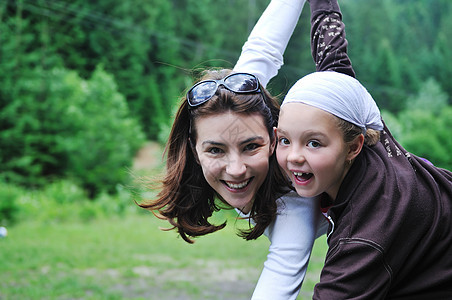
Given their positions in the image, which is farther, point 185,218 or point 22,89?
point 22,89

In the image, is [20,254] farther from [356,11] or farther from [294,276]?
[356,11]

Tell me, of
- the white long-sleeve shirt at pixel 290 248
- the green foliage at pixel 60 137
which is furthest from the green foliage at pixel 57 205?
the white long-sleeve shirt at pixel 290 248

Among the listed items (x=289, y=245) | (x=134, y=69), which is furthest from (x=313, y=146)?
(x=134, y=69)

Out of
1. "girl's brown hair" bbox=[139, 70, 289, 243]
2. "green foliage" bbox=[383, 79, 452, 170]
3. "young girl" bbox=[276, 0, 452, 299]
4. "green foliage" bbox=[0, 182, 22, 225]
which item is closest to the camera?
"young girl" bbox=[276, 0, 452, 299]

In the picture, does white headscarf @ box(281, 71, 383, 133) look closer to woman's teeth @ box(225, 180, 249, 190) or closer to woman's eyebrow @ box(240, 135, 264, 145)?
woman's eyebrow @ box(240, 135, 264, 145)

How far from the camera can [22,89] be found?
54.8 feet

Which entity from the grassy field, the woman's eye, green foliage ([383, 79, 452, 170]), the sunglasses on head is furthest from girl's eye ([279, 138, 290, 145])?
green foliage ([383, 79, 452, 170])

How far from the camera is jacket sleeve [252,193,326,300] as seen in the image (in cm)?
192

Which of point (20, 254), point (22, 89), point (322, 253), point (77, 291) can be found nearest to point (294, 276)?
point (77, 291)

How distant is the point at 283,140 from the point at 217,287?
5771mm

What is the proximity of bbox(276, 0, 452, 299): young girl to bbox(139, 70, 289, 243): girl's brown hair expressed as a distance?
29cm

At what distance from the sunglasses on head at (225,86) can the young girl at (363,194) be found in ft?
1.01

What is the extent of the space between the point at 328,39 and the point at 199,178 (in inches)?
31.1

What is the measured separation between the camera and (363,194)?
1.66 m
